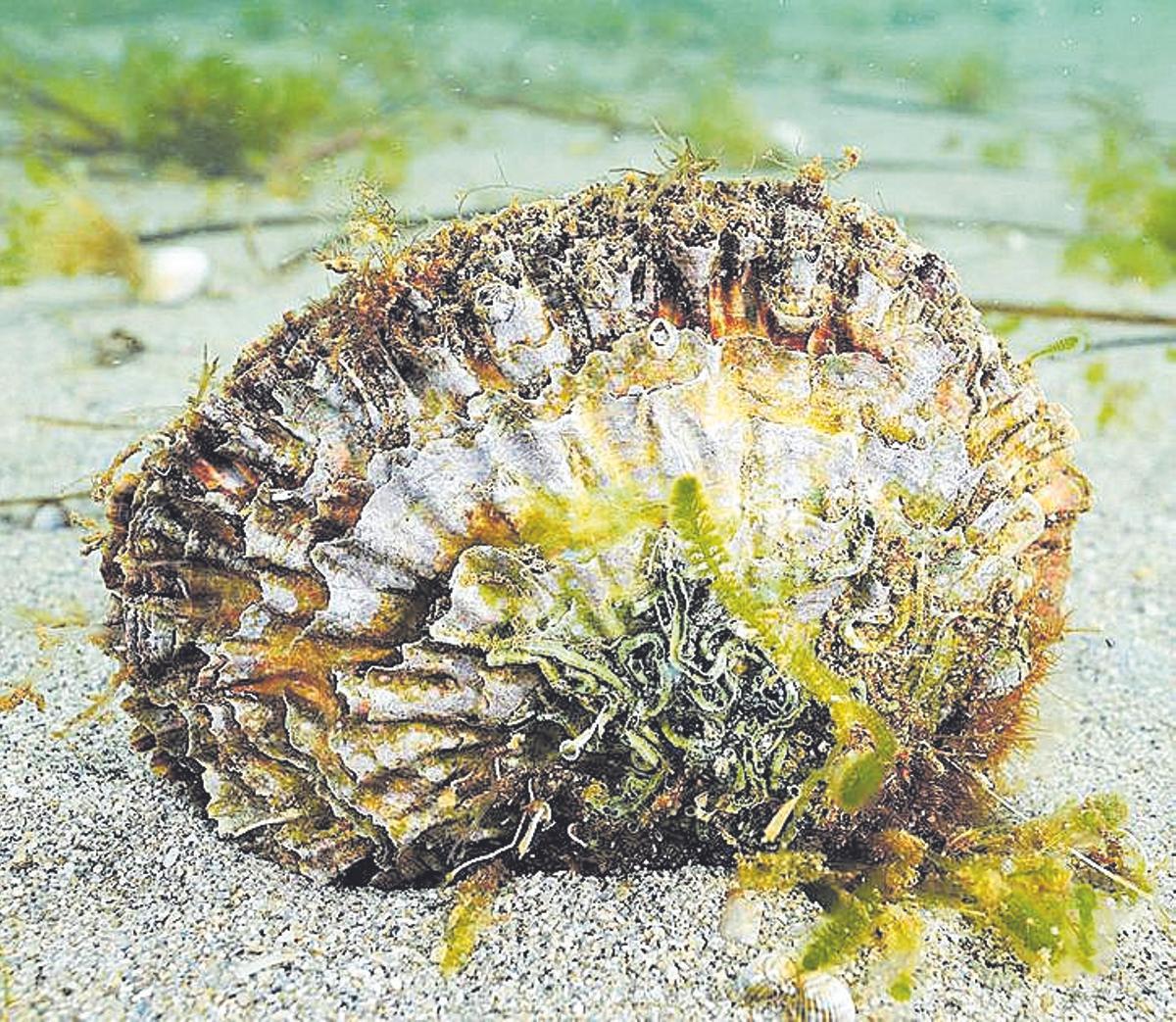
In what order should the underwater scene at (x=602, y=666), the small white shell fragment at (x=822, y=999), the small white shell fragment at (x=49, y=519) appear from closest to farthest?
the small white shell fragment at (x=822, y=999) < the underwater scene at (x=602, y=666) < the small white shell fragment at (x=49, y=519)

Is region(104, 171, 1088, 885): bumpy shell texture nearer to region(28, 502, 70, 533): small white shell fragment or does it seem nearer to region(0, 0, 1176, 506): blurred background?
region(0, 0, 1176, 506): blurred background

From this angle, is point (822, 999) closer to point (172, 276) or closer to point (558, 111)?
point (172, 276)

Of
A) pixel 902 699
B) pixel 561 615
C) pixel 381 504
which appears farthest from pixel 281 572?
pixel 902 699

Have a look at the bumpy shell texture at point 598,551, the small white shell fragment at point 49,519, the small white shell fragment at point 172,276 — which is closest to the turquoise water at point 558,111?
the bumpy shell texture at point 598,551

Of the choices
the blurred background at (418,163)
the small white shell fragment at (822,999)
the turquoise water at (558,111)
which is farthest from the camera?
the turquoise water at (558,111)

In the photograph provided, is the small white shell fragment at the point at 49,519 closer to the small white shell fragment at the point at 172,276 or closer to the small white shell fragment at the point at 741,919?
the small white shell fragment at the point at 172,276
